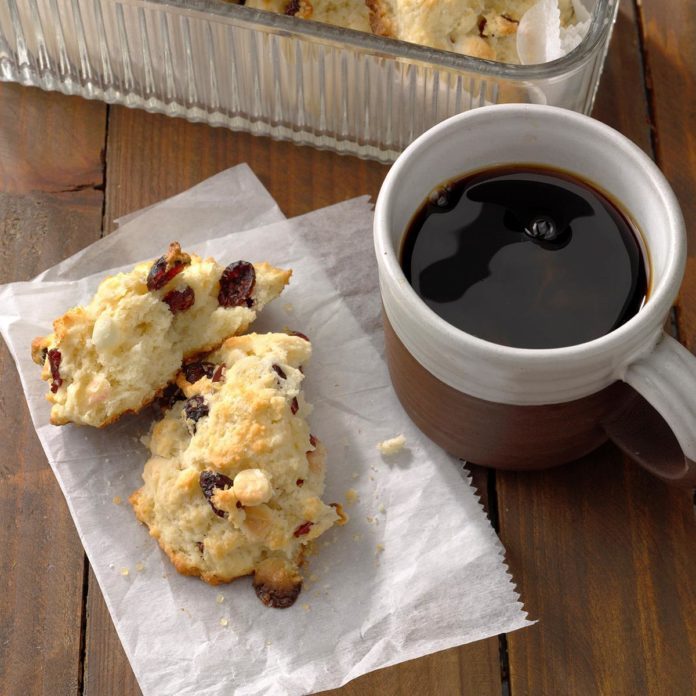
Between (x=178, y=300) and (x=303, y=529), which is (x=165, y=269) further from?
(x=303, y=529)

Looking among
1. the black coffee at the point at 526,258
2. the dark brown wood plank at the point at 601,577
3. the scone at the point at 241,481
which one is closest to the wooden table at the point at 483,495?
the dark brown wood plank at the point at 601,577

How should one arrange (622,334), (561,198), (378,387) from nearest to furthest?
1. (622,334)
2. (561,198)
3. (378,387)

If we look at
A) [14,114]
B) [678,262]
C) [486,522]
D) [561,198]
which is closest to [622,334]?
[678,262]

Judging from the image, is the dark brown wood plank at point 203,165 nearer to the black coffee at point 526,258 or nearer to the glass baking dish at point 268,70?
the glass baking dish at point 268,70

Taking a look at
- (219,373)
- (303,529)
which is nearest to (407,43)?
(219,373)

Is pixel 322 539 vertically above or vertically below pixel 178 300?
below

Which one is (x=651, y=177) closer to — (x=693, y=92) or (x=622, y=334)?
(x=622, y=334)

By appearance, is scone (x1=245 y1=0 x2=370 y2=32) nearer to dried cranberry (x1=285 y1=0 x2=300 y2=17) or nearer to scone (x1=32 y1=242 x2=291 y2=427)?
dried cranberry (x1=285 y1=0 x2=300 y2=17)
